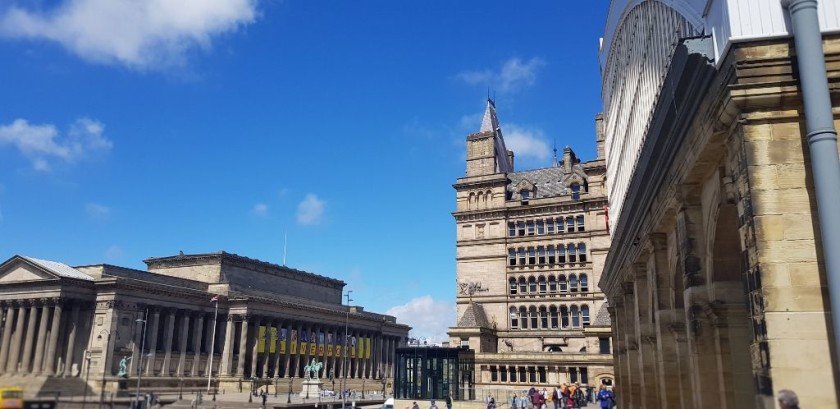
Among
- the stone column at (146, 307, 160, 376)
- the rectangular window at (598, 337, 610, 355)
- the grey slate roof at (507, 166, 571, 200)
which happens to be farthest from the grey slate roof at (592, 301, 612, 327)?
the stone column at (146, 307, 160, 376)

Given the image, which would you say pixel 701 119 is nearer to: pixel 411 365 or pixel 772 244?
pixel 772 244

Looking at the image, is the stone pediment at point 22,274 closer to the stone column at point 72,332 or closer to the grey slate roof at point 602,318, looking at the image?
the stone column at point 72,332

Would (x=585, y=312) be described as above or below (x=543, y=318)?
above

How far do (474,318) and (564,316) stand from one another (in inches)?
394

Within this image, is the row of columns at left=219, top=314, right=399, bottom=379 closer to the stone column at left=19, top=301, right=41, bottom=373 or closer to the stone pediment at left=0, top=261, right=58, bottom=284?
the stone column at left=19, top=301, right=41, bottom=373

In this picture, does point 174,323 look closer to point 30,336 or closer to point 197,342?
point 197,342

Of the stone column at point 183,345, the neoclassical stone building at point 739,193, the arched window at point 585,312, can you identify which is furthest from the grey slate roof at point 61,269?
the neoclassical stone building at point 739,193

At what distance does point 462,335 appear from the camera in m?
73.2

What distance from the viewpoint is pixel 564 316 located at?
73.4 metres

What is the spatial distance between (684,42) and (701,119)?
1.88 meters

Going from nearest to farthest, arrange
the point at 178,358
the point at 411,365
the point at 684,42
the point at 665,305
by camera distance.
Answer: the point at 684,42
the point at 665,305
the point at 411,365
the point at 178,358

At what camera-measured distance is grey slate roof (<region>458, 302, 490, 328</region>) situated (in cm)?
7306

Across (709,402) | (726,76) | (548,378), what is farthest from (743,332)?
(548,378)

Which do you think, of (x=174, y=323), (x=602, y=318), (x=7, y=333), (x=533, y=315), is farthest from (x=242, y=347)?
(x=602, y=318)
